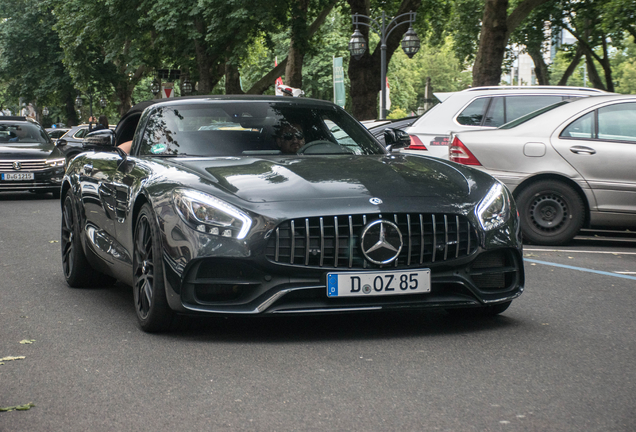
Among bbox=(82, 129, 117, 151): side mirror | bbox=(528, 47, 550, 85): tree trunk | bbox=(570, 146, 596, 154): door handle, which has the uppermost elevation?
bbox=(528, 47, 550, 85): tree trunk

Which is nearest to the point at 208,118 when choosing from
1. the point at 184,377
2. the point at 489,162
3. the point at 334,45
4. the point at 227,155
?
the point at 227,155

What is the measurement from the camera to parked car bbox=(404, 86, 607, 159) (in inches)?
469

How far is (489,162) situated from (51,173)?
11393mm

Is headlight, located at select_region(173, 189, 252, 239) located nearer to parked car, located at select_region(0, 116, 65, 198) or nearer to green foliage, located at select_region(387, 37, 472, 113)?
parked car, located at select_region(0, 116, 65, 198)

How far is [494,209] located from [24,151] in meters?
15.3

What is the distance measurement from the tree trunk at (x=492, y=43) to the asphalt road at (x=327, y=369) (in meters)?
13.4

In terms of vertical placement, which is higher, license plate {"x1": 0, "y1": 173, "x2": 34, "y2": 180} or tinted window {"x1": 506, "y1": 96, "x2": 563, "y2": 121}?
tinted window {"x1": 506, "y1": 96, "x2": 563, "y2": 121}

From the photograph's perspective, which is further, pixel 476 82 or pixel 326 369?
pixel 476 82

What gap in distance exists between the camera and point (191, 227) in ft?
16.5

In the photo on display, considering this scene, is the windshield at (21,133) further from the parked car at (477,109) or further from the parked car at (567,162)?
the parked car at (567,162)

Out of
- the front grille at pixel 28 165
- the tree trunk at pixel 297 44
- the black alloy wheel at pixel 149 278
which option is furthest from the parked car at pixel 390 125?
the tree trunk at pixel 297 44

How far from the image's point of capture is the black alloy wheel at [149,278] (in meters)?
5.27

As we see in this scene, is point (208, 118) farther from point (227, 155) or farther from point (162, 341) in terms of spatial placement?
point (162, 341)

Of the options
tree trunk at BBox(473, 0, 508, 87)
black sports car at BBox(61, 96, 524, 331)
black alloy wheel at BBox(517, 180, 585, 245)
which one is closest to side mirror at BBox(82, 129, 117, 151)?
black sports car at BBox(61, 96, 524, 331)
